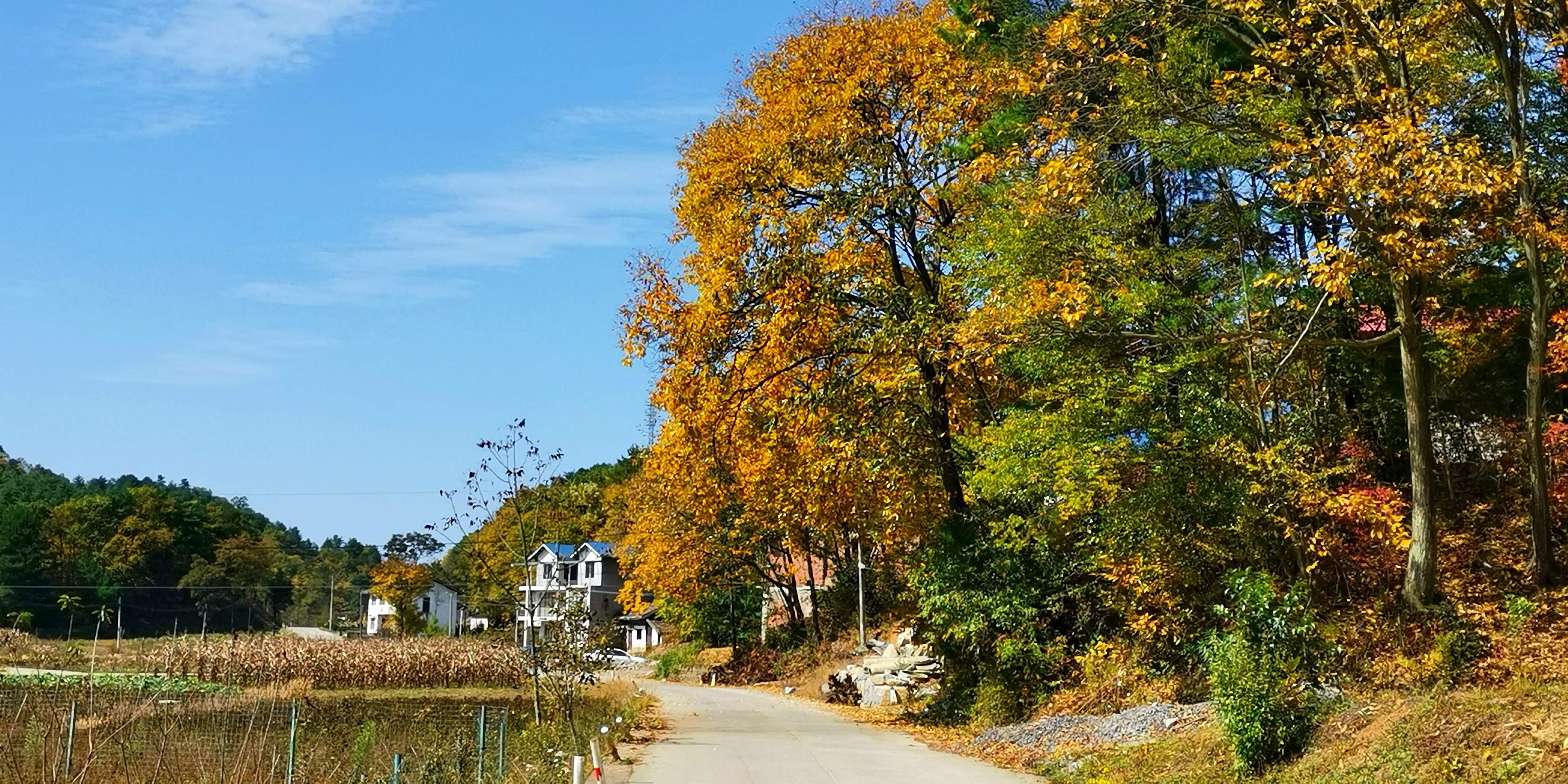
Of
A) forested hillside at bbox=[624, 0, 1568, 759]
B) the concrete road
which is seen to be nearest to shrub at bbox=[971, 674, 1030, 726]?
forested hillside at bbox=[624, 0, 1568, 759]

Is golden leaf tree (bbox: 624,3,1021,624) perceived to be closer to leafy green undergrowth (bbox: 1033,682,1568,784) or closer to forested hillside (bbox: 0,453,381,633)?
leafy green undergrowth (bbox: 1033,682,1568,784)

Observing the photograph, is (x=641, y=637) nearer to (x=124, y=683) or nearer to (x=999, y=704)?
(x=124, y=683)

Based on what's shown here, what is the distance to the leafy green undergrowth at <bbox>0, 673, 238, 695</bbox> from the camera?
2267cm

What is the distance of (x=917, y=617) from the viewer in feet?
82.1

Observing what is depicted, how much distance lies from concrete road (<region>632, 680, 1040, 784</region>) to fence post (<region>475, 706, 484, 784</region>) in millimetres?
1852

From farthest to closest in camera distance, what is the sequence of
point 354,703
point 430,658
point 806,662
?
point 806,662
point 430,658
point 354,703

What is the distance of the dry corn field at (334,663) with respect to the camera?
38594 millimetres

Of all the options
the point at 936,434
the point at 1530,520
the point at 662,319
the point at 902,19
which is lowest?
the point at 1530,520

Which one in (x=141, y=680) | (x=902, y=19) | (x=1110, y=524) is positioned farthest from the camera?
(x=141, y=680)

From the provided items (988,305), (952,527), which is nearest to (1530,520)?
(988,305)

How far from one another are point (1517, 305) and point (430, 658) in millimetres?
32078

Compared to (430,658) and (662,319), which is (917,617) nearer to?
(662,319)

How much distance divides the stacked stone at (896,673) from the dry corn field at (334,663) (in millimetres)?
11062

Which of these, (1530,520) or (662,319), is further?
(662,319)
